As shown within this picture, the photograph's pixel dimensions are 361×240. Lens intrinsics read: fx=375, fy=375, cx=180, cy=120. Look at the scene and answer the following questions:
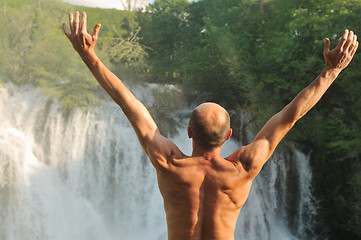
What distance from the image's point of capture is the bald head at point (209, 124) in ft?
4.51

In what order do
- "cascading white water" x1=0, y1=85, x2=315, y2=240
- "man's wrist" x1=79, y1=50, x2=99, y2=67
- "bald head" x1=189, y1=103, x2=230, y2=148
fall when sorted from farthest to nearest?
1. "cascading white water" x1=0, y1=85, x2=315, y2=240
2. "man's wrist" x1=79, y1=50, x2=99, y2=67
3. "bald head" x1=189, y1=103, x2=230, y2=148

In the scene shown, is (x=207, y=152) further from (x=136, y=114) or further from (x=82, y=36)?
(x=82, y=36)

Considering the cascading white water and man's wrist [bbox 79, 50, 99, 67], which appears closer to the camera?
man's wrist [bbox 79, 50, 99, 67]

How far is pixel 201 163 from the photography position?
1435mm

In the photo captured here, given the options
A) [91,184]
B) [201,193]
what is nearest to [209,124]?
[201,193]

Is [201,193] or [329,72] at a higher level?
[329,72]

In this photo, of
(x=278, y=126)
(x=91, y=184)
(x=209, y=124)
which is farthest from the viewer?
(x=91, y=184)

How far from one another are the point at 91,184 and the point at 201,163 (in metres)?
10.3

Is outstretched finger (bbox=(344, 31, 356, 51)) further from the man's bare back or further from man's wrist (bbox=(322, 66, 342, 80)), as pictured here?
the man's bare back

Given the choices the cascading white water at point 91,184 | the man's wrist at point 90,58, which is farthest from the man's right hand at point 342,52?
the cascading white water at point 91,184

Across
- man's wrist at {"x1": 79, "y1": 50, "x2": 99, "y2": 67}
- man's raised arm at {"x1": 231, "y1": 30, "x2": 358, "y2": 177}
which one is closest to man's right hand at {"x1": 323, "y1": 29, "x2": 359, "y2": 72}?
man's raised arm at {"x1": 231, "y1": 30, "x2": 358, "y2": 177}

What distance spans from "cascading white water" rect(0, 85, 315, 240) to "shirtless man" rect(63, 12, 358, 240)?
9.62m

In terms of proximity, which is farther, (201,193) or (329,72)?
(329,72)

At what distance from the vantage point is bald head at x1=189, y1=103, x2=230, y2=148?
138cm
